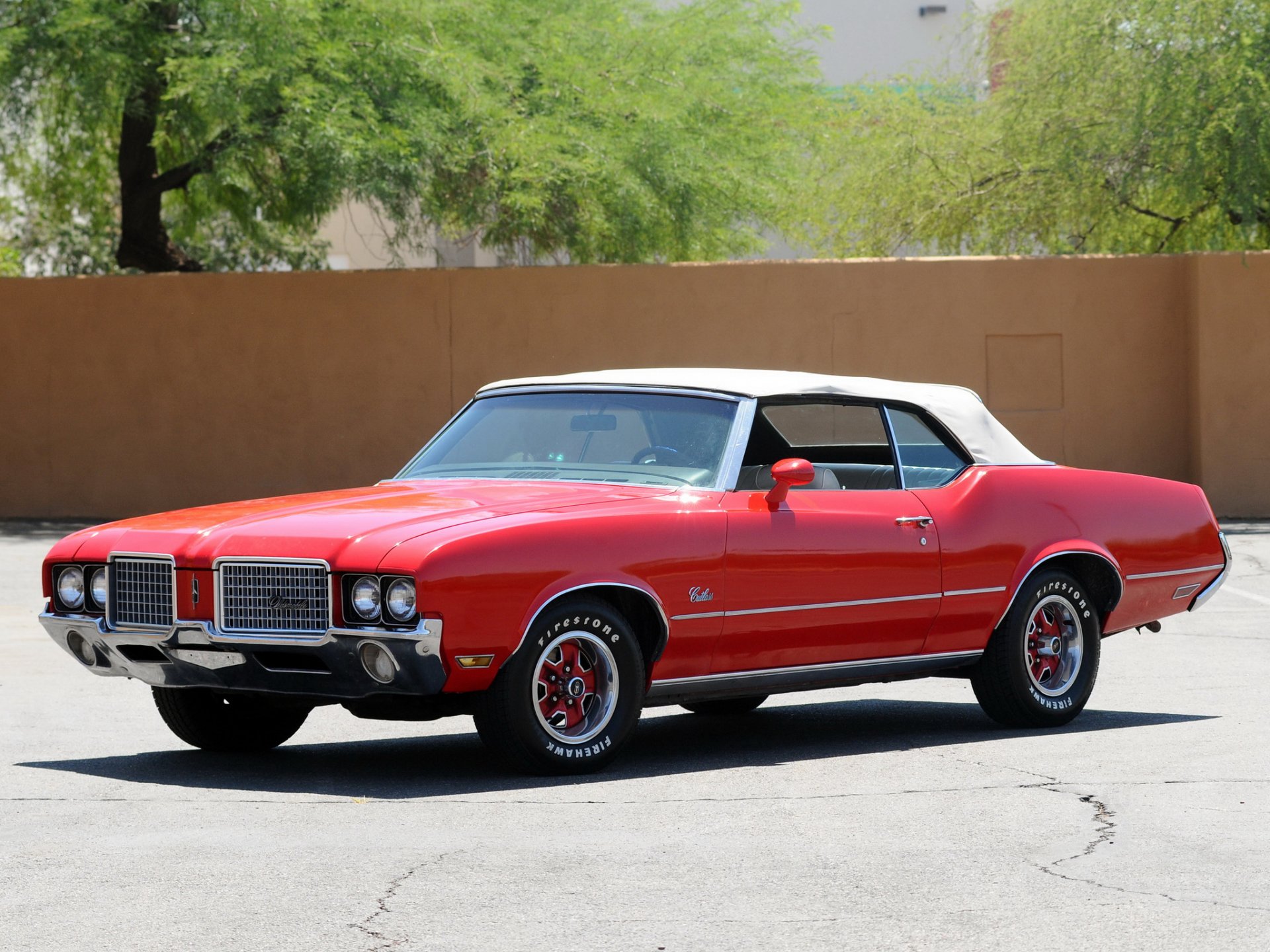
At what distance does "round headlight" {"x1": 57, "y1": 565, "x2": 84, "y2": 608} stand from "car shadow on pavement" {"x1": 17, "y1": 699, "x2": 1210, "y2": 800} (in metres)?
0.64

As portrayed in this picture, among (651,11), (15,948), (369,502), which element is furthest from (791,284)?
(15,948)

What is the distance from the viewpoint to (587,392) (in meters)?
8.21

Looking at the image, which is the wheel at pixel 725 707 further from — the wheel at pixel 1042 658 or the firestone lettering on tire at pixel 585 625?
the firestone lettering on tire at pixel 585 625

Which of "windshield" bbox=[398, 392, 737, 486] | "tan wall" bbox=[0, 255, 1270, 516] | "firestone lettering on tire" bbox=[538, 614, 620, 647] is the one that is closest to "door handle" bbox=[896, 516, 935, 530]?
"windshield" bbox=[398, 392, 737, 486]

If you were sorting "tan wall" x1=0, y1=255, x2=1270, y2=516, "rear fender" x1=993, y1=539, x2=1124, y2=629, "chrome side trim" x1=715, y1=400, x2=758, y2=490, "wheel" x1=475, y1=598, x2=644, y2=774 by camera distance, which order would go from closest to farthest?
"wheel" x1=475, y1=598, x2=644, y2=774 < "chrome side trim" x1=715, y1=400, x2=758, y2=490 < "rear fender" x1=993, y1=539, x2=1124, y2=629 < "tan wall" x1=0, y1=255, x2=1270, y2=516

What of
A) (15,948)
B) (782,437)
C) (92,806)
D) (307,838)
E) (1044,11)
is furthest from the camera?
(1044,11)

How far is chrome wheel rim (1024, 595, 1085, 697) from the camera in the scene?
866 cm

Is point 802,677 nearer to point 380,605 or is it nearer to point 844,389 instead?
point 844,389

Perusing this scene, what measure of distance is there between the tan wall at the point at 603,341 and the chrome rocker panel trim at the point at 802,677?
40.5ft

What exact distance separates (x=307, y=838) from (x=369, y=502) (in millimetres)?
1716

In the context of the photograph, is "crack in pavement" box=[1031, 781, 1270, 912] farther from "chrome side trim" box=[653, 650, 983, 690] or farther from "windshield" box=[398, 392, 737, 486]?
"windshield" box=[398, 392, 737, 486]

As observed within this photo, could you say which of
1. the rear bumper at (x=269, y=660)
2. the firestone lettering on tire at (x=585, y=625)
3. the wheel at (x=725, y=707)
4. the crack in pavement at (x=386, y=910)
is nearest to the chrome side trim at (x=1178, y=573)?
the wheel at (x=725, y=707)

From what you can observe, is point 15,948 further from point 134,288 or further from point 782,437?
point 134,288

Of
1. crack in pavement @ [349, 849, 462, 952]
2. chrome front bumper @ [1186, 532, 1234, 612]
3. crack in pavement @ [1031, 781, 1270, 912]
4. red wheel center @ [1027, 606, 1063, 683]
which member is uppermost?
chrome front bumper @ [1186, 532, 1234, 612]
